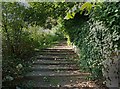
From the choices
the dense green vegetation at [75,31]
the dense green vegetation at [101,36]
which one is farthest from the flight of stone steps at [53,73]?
the dense green vegetation at [101,36]

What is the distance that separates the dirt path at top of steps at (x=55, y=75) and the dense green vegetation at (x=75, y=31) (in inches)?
10.8

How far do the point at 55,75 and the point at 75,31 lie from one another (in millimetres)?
2645

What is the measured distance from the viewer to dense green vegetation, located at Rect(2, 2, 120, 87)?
489 cm

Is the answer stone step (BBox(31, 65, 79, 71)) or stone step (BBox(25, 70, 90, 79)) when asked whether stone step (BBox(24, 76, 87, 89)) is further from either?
stone step (BBox(31, 65, 79, 71))

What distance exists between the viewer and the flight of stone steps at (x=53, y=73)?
610 cm

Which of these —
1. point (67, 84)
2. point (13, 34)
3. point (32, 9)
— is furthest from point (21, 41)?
point (67, 84)

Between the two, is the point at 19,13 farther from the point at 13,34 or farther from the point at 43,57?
the point at 43,57

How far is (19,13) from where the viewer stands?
318 inches

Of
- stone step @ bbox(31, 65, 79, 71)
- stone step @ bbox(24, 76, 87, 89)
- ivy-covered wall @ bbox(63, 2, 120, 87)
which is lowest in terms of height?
stone step @ bbox(24, 76, 87, 89)

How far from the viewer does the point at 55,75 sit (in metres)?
6.78

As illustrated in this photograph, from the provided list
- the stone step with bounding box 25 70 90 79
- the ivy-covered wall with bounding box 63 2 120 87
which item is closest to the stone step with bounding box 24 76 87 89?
the stone step with bounding box 25 70 90 79

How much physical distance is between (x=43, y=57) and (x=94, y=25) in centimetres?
357

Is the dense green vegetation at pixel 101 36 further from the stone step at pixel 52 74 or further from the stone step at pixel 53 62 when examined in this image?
the stone step at pixel 53 62

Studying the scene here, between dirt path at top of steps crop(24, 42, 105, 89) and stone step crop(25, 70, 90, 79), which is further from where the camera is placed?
stone step crop(25, 70, 90, 79)
